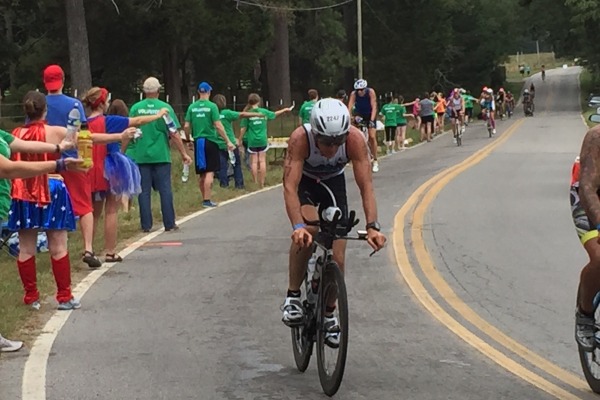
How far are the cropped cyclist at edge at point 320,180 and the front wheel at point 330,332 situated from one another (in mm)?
55

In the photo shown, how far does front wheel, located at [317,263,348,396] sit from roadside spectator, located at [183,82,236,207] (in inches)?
431

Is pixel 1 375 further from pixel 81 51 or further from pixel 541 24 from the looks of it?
pixel 541 24

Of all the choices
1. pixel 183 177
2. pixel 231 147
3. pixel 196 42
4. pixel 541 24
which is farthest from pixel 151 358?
pixel 541 24

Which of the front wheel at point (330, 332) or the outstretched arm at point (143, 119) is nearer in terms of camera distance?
the front wheel at point (330, 332)

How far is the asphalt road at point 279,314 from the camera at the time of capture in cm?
729

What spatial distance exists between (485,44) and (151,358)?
3029 inches

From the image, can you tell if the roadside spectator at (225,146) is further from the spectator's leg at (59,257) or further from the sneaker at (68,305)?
the spectator's leg at (59,257)

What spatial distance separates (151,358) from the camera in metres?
8.08

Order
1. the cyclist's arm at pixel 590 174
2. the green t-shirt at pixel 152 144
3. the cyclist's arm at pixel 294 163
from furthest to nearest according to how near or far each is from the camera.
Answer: the green t-shirt at pixel 152 144
the cyclist's arm at pixel 294 163
the cyclist's arm at pixel 590 174

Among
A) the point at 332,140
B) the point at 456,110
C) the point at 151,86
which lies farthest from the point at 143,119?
the point at 456,110

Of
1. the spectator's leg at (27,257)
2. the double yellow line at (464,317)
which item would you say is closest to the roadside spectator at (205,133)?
the double yellow line at (464,317)

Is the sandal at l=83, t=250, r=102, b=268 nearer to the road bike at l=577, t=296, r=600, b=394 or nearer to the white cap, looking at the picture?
the white cap

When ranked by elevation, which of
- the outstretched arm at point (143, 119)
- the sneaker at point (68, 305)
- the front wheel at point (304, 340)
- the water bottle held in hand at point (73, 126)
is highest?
the water bottle held in hand at point (73, 126)

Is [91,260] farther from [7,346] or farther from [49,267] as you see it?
[7,346]
